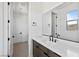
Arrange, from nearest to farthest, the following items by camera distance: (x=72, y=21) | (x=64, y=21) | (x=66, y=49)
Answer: (x=66, y=49)
(x=72, y=21)
(x=64, y=21)

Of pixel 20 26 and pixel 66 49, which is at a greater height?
pixel 20 26

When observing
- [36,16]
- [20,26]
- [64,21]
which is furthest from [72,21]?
[20,26]

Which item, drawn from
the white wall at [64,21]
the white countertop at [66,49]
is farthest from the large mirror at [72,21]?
the white countertop at [66,49]

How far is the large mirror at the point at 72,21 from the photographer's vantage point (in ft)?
7.21

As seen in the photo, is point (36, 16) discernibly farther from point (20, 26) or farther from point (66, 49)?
point (20, 26)

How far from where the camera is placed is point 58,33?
296 cm

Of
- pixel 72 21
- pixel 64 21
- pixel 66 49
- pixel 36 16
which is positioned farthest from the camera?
pixel 36 16

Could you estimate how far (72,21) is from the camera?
2.33 m

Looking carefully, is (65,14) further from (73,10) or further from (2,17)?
(2,17)

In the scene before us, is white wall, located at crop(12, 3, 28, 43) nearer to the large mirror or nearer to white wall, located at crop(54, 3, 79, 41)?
white wall, located at crop(54, 3, 79, 41)

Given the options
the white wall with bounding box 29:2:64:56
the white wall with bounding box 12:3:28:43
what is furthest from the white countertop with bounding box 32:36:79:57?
the white wall with bounding box 12:3:28:43

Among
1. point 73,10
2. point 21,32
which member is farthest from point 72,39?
point 21,32

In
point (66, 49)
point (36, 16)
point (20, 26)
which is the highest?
point (36, 16)

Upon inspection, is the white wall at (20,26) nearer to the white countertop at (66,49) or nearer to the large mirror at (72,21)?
the large mirror at (72,21)
